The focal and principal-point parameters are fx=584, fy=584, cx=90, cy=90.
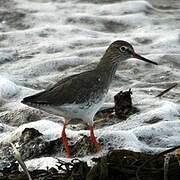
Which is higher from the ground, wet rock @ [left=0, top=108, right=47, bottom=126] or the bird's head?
the bird's head

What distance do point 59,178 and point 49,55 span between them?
3.96 m

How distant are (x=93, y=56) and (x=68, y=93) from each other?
2.79 meters

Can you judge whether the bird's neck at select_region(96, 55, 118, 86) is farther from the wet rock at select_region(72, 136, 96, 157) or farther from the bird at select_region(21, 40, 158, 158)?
the wet rock at select_region(72, 136, 96, 157)

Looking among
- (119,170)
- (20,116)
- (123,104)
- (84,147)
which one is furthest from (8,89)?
(119,170)

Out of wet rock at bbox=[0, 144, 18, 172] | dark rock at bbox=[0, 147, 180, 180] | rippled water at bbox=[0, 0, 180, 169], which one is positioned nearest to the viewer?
dark rock at bbox=[0, 147, 180, 180]

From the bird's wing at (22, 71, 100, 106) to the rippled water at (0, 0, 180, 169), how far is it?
0.41 meters

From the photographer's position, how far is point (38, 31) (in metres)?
8.62

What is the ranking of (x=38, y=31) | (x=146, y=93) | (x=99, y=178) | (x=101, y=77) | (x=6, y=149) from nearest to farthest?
(x=99, y=178) → (x=6, y=149) → (x=101, y=77) → (x=146, y=93) → (x=38, y=31)

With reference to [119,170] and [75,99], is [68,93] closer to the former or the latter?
[75,99]

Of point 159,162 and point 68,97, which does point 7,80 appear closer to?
point 68,97

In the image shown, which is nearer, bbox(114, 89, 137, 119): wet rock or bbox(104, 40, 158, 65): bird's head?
bbox(104, 40, 158, 65): bird's head

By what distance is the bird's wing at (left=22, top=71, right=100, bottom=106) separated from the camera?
4.77 m

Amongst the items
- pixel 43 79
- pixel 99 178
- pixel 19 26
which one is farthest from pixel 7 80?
pixel 99 178

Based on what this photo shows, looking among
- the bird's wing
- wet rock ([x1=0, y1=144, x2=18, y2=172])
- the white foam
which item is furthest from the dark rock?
the white foam
